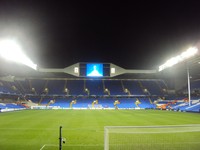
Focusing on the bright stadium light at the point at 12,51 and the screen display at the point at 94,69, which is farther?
the screen display at the point at 94,69

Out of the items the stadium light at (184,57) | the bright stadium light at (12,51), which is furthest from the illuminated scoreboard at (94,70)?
the bright stadium light at (12,51)

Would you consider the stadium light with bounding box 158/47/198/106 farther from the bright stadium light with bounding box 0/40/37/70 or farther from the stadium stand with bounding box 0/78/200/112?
the bright stadium light with bounding box 0/40/37/70

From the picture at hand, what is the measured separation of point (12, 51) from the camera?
34.5 meters

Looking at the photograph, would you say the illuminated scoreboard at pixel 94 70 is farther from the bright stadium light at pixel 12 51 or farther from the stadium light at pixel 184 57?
the bright stadium light at pixel 12 51

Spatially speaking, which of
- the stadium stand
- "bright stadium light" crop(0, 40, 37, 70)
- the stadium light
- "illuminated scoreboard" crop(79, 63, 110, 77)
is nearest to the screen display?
"illuminated scoreboard" crop(79, 63, 110, 77)

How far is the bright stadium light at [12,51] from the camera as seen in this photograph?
32531mm

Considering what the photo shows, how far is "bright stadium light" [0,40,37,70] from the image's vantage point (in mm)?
32531

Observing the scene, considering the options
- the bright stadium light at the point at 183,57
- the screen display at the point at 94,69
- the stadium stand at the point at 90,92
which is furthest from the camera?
the screen display at the point at 94,69

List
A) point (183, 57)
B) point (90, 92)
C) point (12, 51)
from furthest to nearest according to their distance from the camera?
point (90, 92) → point (183, 57) → point (12, 51)

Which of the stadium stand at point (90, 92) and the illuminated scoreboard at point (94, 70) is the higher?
the illuminated scoreboard at point (94, 70)

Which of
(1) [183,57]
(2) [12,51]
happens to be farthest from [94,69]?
(1) [183,57]

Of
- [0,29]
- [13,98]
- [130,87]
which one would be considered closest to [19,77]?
[13,98]

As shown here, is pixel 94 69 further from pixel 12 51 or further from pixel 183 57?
pixel 183 57

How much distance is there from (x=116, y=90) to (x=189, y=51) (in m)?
30.7
